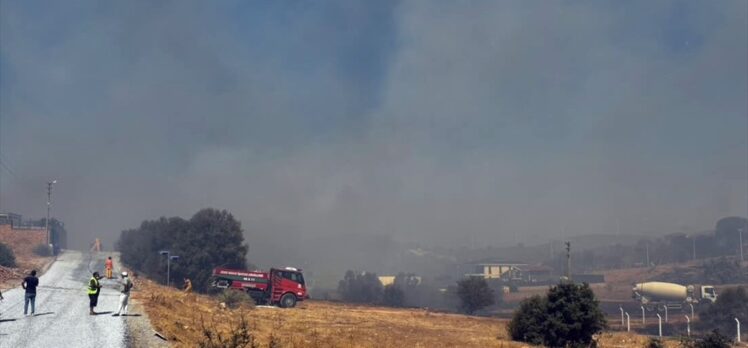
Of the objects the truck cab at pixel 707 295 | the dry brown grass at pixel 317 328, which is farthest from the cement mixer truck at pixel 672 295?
the dry brown grass at pixel 317 328

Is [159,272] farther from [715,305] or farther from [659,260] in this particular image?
[659,260]

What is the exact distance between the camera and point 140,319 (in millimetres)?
25469

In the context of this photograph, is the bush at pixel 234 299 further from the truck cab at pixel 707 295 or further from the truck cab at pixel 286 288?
the truck cab at pixel 707 295

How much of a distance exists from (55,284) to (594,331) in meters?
36.5

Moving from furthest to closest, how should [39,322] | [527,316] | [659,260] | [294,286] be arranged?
[659,260]
[294,286]
[527,316]
[39,322]

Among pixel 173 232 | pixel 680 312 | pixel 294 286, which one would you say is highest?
pixel 173 232

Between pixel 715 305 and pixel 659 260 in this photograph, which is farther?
pixel 659 260

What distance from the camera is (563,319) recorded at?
34.5 metres

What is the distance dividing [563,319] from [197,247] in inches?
1767

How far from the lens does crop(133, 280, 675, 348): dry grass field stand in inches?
968

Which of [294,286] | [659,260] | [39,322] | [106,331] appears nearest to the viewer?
[106,331]

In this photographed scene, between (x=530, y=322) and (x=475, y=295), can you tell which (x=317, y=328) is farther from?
(x=475, y=295)

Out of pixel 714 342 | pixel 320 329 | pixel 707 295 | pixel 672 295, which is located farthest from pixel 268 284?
pixel 707 295

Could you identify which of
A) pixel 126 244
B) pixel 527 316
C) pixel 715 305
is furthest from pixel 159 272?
pixel 715 305
